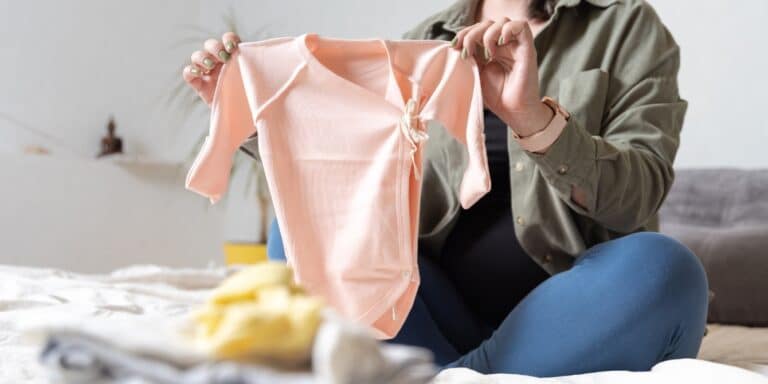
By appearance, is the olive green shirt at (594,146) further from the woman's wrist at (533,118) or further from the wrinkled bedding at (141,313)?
the wrinkled bedding at (141,313)

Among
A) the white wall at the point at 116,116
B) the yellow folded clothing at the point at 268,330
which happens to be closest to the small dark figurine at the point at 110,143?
the white wall at the point at 116,116

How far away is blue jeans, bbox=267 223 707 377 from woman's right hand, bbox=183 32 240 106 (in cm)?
52

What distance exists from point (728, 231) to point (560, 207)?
906 mm

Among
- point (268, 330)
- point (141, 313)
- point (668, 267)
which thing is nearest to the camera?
point (268, 330)

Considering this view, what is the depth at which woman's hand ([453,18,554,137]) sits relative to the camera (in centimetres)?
97

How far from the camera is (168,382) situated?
1.38ft

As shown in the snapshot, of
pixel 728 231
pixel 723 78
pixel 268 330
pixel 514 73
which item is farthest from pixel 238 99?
pixel 723 78

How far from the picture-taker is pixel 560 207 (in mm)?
1170

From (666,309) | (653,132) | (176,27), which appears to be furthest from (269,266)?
(176,27)

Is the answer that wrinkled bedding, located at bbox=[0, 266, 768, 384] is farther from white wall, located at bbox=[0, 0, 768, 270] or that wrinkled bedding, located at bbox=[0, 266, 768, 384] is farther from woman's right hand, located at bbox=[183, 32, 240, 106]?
white wall, located at bbox=[0, 0, 768, 270]

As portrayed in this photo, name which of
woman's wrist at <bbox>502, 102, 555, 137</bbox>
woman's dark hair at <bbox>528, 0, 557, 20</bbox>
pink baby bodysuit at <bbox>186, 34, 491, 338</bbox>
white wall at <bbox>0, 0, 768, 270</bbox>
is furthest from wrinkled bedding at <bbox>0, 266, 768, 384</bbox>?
white wall at <bbox>0, 0, 768, 270</bbox>

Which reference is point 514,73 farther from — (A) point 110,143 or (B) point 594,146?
(A) point 110,143

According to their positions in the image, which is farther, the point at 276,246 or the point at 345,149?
the point at 276,246

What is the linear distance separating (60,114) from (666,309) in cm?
282
